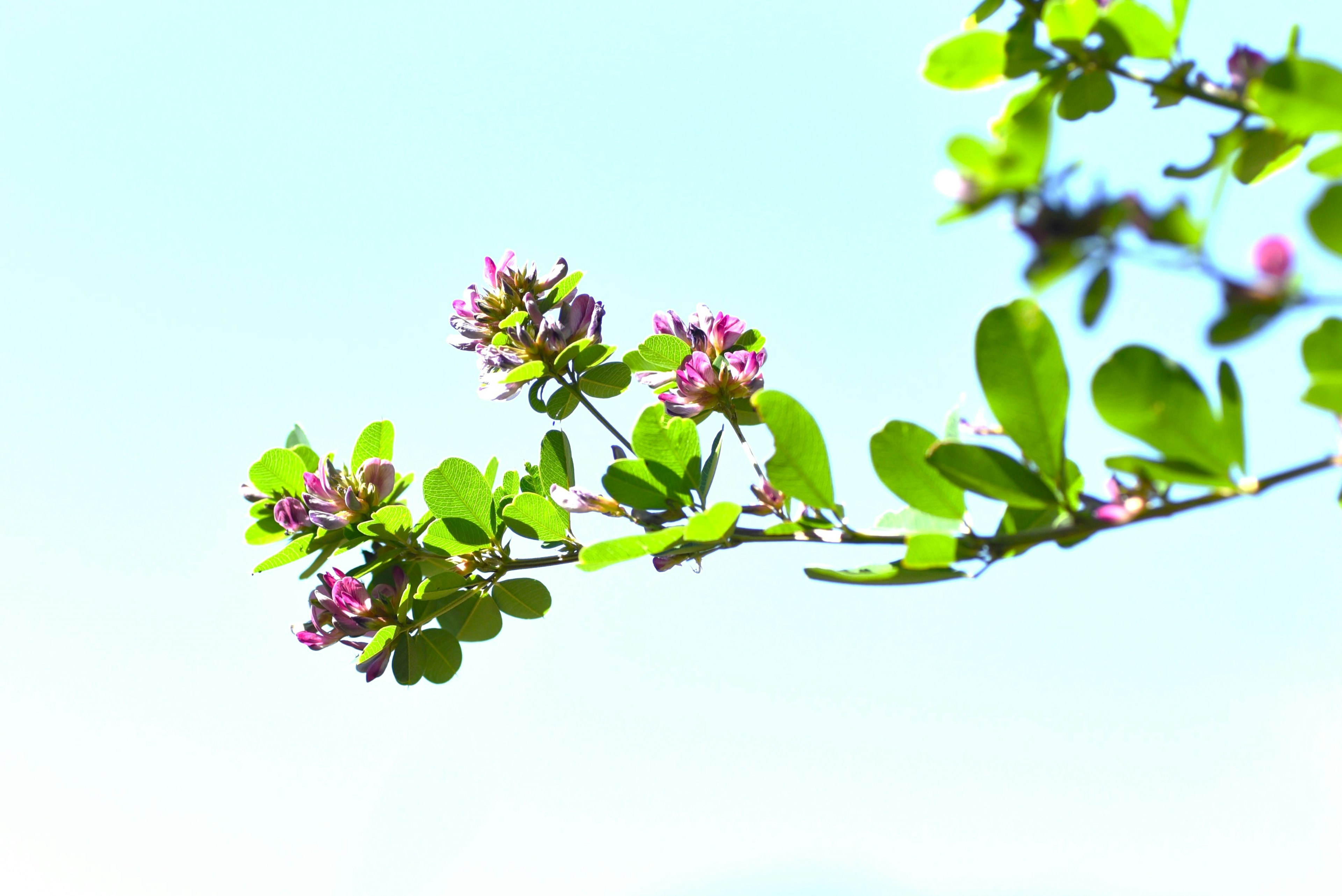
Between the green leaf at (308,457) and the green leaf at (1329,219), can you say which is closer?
the green leaf at (1329,219)

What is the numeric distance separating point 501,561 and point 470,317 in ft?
1.90

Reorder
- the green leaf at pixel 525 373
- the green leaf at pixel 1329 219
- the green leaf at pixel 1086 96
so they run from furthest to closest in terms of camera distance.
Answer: the green leaf at pixel 525 373
the green leaf at pixel 1086 96
the green leaf at pixel 1329 219

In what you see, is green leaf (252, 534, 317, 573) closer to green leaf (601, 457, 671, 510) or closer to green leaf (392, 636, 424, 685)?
green leaf (392, 636, 424, 685)

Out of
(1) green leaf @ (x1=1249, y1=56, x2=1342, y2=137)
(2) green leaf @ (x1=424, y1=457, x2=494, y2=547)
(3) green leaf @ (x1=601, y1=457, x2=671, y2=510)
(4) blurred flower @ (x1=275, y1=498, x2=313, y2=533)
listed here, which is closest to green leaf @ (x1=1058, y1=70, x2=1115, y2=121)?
(1) green leaf @ (x1=1249, y1=56, x2=1342, y2=137)

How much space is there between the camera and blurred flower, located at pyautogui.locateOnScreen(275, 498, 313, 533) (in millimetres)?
2061

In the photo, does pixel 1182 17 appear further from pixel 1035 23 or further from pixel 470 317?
pixel 470 317

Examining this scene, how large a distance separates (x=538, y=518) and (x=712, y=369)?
0.45m

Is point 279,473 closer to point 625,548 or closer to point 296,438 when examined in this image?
point 296,438

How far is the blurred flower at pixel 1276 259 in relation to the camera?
0.73 metres

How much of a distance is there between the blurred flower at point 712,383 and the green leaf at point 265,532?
3.20 feet

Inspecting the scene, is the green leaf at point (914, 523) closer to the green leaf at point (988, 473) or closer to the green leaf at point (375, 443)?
the green leaf at point (988, 473)

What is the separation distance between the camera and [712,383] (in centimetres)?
195

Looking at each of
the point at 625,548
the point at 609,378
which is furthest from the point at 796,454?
the point at 609,378

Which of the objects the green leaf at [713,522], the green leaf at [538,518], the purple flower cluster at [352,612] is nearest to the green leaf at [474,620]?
the purple flower cluster at [352,612]
